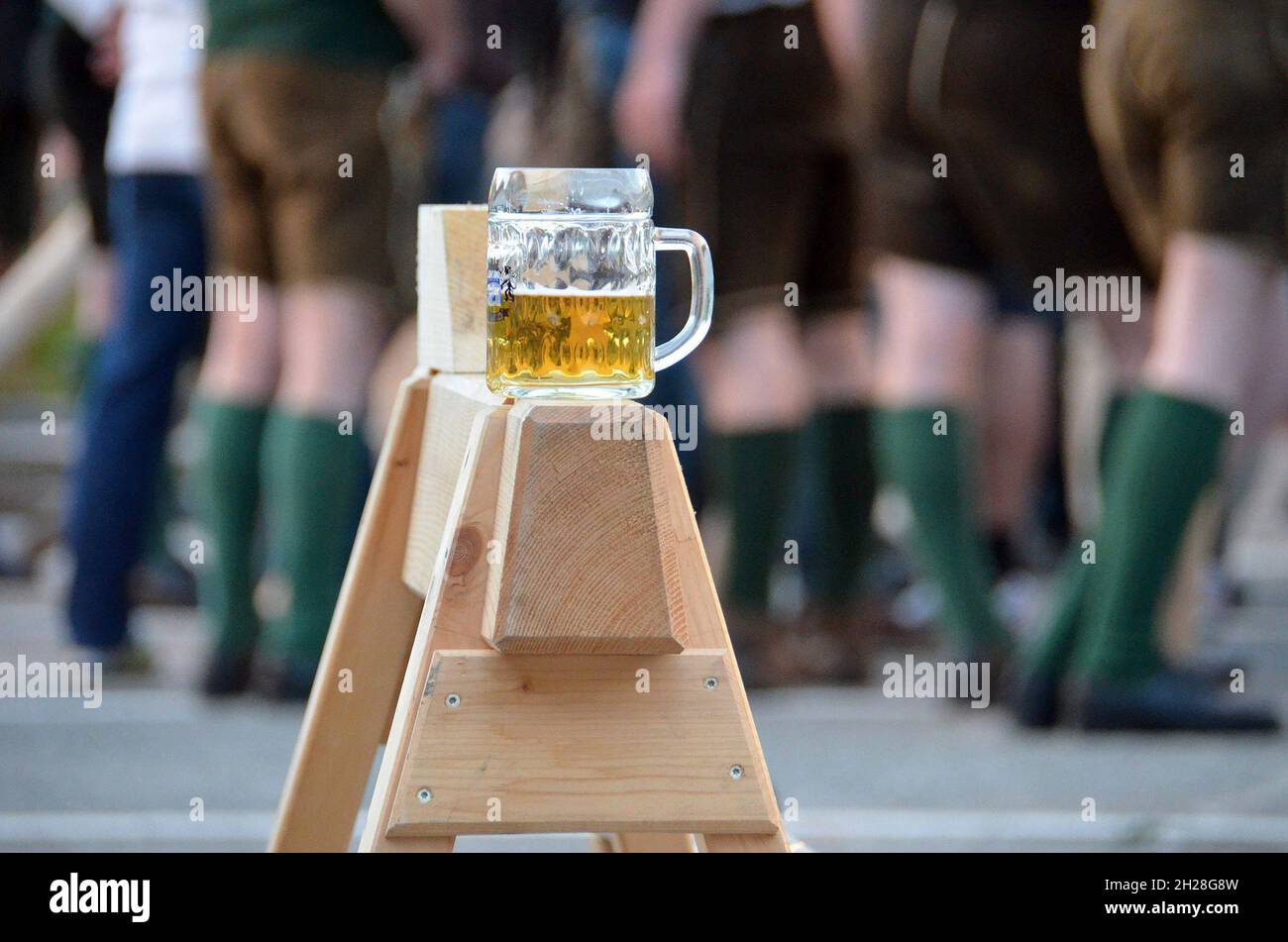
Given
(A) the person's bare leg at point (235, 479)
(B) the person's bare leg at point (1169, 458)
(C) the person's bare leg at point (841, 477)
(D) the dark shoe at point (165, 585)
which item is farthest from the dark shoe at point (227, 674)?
(B) the person's bare leg at point (1169, 458)

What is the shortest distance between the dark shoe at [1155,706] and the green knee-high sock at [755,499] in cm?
81

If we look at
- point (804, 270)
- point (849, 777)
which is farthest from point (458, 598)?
point (804, 270)

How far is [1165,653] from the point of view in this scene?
11.2ft

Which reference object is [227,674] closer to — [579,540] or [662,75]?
[662,75]

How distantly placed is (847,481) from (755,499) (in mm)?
313

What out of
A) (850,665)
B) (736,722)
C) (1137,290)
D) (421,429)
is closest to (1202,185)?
(1137,290)

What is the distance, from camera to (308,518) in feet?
12.1

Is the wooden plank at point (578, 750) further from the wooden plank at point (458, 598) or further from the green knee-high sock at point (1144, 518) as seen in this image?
the green knee-high sock at point (1144, 518)

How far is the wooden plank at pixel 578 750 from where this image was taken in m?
1.49

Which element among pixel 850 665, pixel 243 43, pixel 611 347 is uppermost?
pixel 243 43

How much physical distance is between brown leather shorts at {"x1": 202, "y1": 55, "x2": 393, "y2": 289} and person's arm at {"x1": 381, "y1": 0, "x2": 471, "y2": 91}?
10 cm

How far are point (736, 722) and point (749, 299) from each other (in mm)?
2577

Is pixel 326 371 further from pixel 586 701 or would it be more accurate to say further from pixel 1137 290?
pixel 586 701

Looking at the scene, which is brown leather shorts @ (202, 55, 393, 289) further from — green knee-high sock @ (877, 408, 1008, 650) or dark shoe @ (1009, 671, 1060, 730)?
dark shoe @ (1009, 671, 1060, 730)
